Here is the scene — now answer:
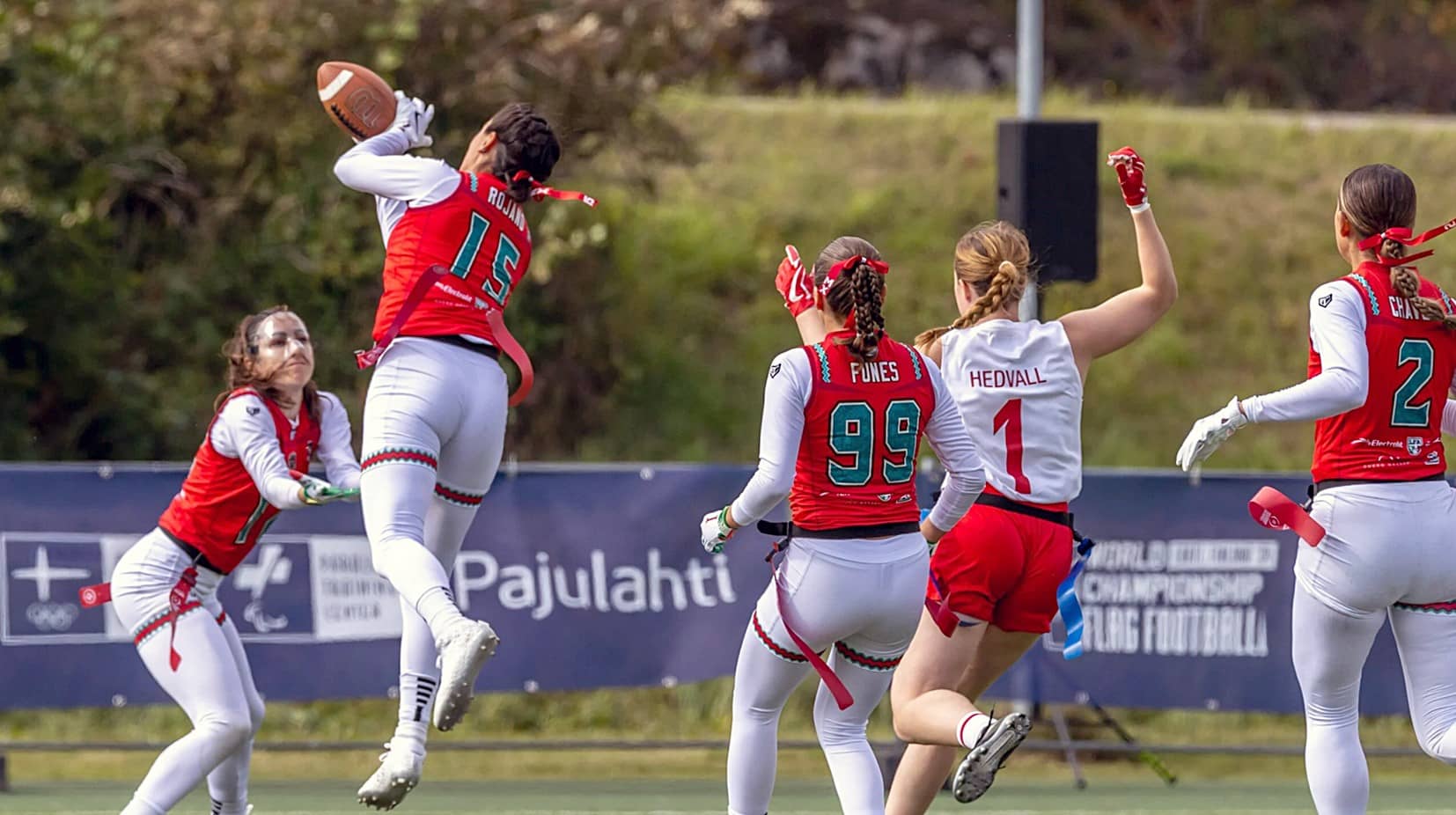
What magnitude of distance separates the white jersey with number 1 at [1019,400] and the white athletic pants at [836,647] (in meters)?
0.51

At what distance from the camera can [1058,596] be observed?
20.2ft

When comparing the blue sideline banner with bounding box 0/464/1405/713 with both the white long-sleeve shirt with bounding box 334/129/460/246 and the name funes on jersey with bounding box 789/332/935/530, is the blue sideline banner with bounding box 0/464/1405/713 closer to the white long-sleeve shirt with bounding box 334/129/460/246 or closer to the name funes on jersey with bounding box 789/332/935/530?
the white long-sleeve shirt with bounding box 334/129/460/246

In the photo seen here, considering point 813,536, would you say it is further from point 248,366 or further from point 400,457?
point 248,366

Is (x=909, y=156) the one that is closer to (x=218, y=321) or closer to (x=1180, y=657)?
(x=218, y=321)

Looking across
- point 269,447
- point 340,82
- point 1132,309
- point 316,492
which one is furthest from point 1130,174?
point 269,447

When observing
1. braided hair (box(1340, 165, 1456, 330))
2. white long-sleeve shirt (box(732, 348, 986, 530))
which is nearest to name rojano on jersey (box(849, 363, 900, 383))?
white long-sleeve shirt (box(732, 348, 986, 530))

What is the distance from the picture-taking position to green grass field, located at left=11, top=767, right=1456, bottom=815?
8.52 m

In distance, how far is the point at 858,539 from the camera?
5.61 meters

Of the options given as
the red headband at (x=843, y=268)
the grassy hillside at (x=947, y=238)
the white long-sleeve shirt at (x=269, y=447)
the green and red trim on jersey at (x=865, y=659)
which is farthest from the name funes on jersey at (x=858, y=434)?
the grassy hillside at (x=947, y=238)

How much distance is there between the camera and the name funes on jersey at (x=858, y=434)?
5504 mm

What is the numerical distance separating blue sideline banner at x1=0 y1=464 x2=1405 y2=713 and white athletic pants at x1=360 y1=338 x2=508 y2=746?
2.79m

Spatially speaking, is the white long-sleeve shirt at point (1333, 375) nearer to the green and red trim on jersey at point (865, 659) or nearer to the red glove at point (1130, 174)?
the red glove at point (1130, 174)

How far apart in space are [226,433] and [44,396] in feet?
24.4

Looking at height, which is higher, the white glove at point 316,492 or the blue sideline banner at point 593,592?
the white glove at point 316,492
